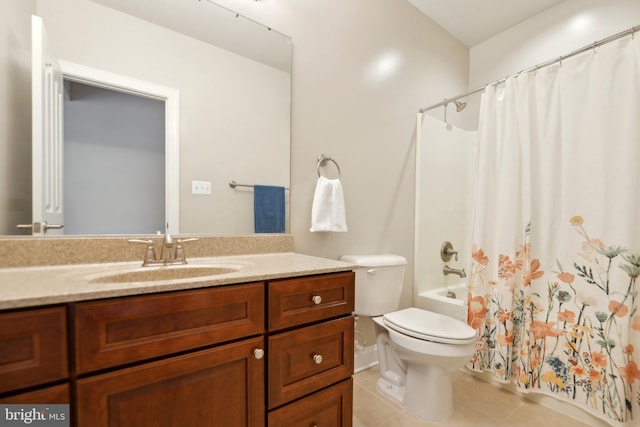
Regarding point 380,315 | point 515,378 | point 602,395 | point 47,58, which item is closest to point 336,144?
point 380,315

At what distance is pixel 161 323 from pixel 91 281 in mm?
300

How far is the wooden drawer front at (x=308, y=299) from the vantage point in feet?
2.95

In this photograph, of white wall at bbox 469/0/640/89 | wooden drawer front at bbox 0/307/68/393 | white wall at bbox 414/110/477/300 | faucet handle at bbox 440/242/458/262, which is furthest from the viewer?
faucet handle at bbox 440/242/458/262

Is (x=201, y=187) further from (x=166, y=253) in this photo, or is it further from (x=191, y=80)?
(x=191, y=80)

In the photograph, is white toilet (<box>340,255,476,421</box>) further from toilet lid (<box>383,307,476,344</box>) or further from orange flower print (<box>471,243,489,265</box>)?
orange flower print (<box>471,243,489,265</box>)

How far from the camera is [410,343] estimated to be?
141 cm

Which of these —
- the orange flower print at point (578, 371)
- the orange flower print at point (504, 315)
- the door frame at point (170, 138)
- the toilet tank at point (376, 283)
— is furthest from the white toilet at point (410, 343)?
the door frame at point (170, 138)

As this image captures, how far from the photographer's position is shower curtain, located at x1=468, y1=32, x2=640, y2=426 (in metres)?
1.27

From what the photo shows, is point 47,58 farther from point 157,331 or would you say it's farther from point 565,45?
point 565,45

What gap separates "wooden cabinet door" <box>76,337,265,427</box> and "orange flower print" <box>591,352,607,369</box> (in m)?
1.57

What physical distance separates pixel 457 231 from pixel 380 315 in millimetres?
1160

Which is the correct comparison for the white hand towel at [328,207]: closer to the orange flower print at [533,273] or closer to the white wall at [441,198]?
the white wall at [441,198]

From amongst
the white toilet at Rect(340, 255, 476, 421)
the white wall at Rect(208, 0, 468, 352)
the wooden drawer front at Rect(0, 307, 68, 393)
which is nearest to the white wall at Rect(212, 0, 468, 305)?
the white wall at Rect(208, 0, 468, 352)

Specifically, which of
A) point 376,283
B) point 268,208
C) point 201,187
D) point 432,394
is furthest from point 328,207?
point 432,394
